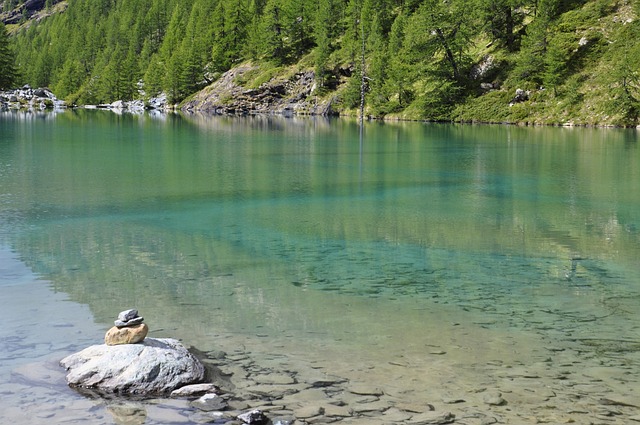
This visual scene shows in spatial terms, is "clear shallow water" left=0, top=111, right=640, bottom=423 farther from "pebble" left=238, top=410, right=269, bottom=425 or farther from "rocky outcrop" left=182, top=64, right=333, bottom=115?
"rocky outcrop" left=182, top=64, right=333, bottom=115

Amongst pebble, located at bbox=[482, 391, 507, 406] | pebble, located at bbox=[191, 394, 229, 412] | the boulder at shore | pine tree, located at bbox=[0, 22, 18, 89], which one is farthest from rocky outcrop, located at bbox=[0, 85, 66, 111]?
pebble, located at bbox=[482, 391, 507, 406]

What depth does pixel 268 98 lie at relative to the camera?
4961 inches

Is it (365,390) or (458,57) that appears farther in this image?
(458,57)

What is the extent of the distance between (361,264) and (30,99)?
178044 mm

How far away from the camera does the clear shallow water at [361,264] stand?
1021cm

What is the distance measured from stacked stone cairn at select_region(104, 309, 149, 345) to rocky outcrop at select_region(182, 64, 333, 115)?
106m

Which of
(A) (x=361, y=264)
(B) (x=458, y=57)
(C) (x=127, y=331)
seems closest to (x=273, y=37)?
(B) (x=458, y=57)

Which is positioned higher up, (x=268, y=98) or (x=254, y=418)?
(x=268, y=98)

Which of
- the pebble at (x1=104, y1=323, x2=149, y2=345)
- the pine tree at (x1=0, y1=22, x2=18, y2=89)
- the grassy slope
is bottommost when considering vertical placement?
the pebble at (x1=104, y1=323, x2=149, y2=345)

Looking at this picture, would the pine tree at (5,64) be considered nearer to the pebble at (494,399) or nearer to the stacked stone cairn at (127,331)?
the stacked stone cairn at (127,331)

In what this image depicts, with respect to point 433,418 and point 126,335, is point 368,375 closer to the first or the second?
point 433,418

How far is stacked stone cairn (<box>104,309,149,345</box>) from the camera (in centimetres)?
948

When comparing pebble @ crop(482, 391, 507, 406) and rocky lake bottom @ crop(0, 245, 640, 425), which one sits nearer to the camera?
rocky lake bottom @ crop(0, 245, 640, 425)

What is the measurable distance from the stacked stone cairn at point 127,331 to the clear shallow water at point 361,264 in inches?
45.3
